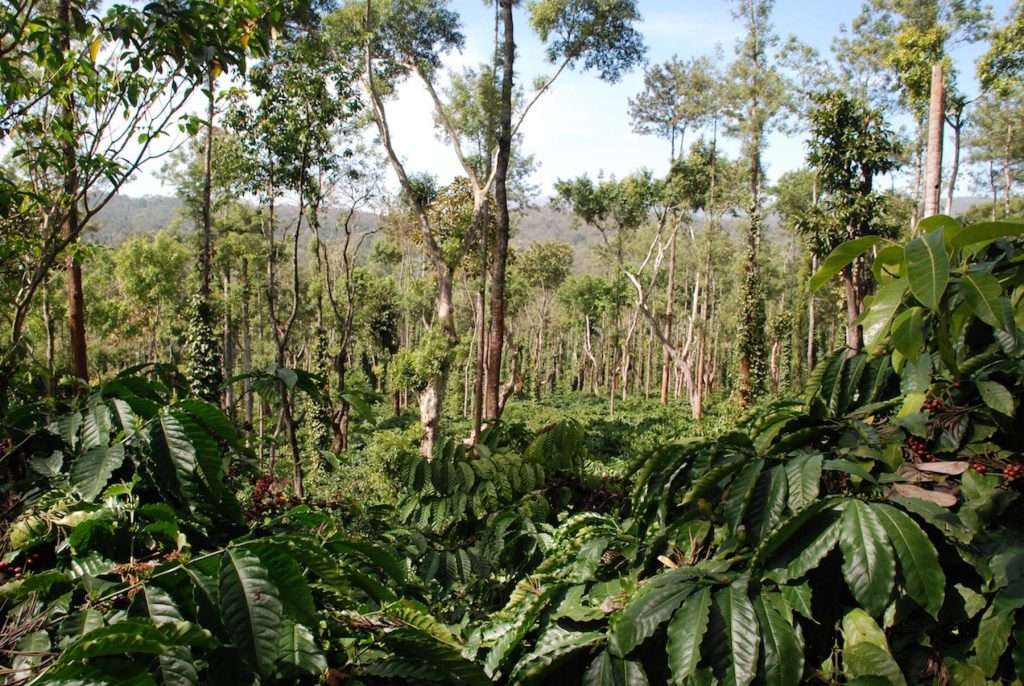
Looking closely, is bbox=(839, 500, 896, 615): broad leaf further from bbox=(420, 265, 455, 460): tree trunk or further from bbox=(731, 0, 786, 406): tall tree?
bbox=(731, 0, 786, 406): tall tree

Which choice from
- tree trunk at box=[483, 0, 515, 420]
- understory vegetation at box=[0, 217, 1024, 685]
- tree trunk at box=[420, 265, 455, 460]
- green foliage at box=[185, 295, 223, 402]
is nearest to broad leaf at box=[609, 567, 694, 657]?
understory vegetation at box=[0, 217, 1024, 685]

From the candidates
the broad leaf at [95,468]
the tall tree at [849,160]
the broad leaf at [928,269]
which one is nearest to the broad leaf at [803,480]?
the broad leaf at [928,269]

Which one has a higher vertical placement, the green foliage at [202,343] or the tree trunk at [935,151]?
the tree trunk at [935,151]

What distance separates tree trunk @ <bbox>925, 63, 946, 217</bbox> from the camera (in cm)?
936

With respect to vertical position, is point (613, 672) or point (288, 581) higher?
point (288, 581)

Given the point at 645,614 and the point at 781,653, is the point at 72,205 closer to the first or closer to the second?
the point at 645,614

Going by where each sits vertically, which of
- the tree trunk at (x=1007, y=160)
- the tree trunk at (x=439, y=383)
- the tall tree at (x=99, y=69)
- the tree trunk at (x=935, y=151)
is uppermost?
the tree trunk at (x=1007, y=160)

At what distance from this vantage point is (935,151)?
9555 millimetres

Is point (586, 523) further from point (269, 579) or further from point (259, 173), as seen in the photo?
point (259, 173)

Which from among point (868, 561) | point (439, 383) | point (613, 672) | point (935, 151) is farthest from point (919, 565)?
point (439, 383)

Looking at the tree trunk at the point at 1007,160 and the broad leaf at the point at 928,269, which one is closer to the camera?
the broad leaf at the point at 928,269

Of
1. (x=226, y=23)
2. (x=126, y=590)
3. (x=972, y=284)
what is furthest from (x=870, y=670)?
(x=226, y=23)

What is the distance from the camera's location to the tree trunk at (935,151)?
936 cm

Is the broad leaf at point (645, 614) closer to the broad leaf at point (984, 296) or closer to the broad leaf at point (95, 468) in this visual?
the broad leaf at point (984, 296)
